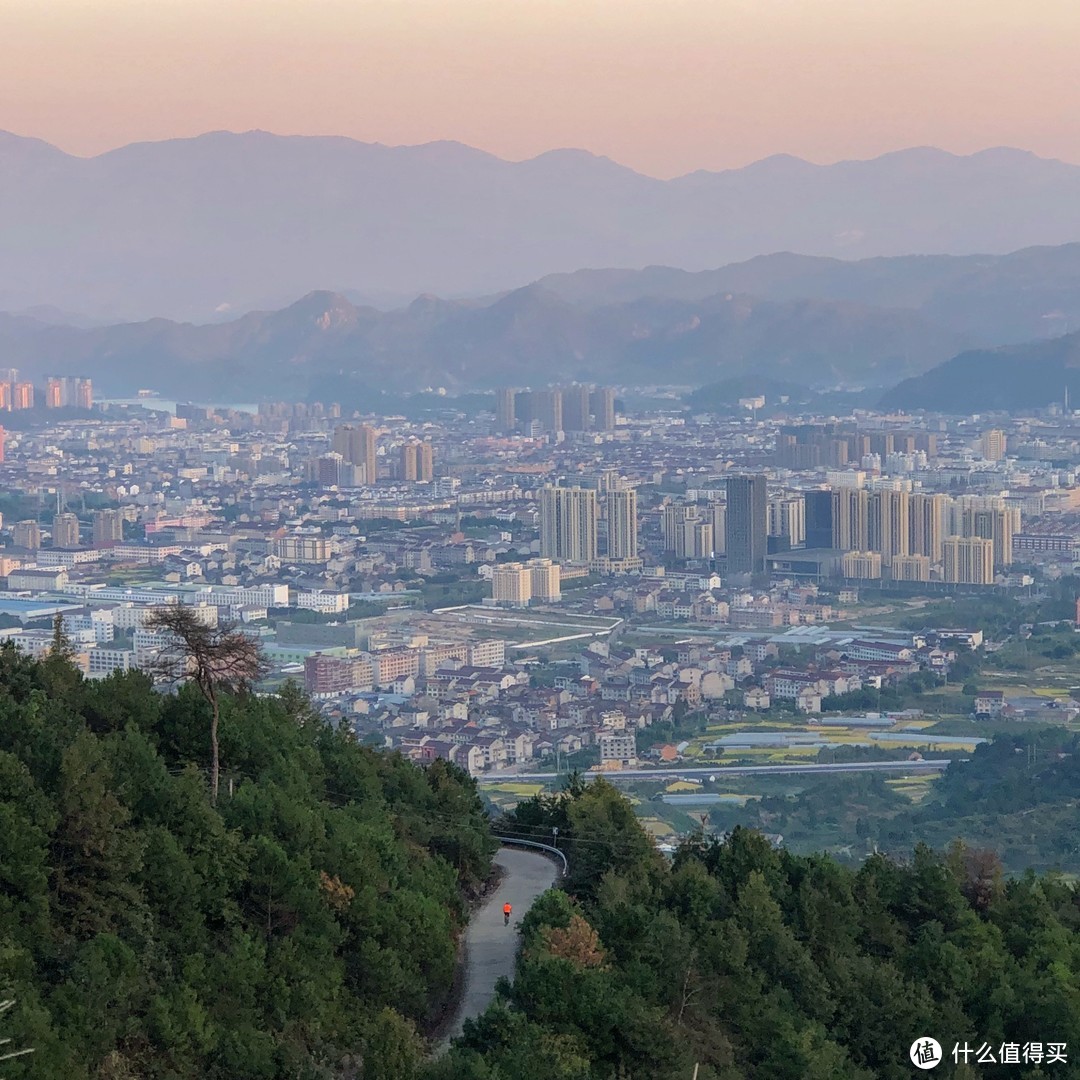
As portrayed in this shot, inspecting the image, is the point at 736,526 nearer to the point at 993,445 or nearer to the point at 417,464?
the point at 417,464

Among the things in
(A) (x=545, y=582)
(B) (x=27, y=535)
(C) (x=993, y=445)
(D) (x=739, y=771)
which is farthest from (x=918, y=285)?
(D) (x=739, y=771)

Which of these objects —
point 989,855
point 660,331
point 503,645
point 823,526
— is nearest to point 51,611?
point 503,645

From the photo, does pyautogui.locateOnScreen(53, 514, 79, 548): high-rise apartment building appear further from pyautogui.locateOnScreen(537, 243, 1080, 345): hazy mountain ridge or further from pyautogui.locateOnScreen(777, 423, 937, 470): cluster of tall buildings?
pyautogui.locateOnScreen(537, 243, 1080, 345): hazy mountain ridge

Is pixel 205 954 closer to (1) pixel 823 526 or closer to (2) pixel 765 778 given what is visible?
(2) pixel 765 778

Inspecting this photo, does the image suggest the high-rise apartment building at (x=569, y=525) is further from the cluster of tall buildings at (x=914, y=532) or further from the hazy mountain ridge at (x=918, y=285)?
the hazy mountain ridge at (x=918, y=285)

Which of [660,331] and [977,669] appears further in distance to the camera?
[660,331]

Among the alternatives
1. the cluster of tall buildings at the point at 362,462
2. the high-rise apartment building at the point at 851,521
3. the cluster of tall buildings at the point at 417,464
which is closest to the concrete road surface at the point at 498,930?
the high-rise apartment building at the point at 851,521

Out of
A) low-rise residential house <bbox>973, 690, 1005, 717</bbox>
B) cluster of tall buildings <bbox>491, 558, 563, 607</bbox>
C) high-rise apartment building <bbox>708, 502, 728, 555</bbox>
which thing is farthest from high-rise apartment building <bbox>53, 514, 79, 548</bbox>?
low-rise residential house <bbox>973, 690, 1005, 717</bbox>
